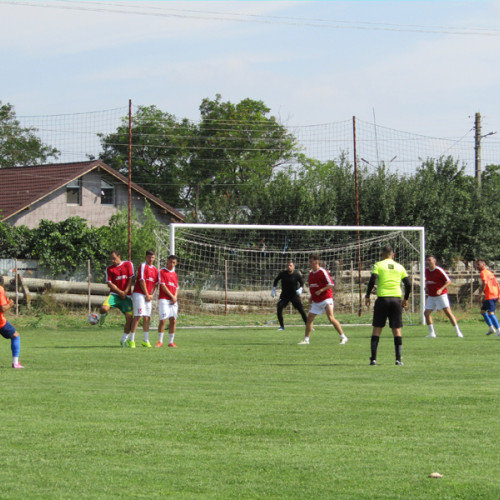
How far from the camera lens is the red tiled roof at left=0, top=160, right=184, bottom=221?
42344 mm

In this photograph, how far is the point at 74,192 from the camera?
4538 centimetres

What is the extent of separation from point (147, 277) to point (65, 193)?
92.3 ft

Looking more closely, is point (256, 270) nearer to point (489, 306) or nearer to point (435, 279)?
point (435, 279)

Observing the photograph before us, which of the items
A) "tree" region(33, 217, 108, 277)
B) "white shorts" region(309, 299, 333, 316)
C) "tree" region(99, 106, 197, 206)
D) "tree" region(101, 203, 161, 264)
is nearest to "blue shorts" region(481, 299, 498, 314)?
"white shorts" region(309, 299, 333, 316)

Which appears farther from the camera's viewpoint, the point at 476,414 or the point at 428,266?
the point at 428,266

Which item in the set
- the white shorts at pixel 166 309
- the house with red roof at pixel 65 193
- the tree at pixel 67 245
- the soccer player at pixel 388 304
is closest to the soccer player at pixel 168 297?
the white shorts at pixel 166 309

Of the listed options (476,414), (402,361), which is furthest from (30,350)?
(476,414)

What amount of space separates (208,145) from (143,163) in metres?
5.93

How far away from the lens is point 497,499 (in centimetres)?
570

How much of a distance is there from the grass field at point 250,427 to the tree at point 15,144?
5857cm

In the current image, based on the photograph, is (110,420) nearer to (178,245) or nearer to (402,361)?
(402,361)

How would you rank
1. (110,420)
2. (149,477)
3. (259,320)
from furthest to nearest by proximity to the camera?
(259,320), (110,420), (149,477)

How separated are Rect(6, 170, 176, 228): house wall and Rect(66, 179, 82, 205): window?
0.18 m

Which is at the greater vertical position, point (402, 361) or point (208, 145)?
point (208, 145)
